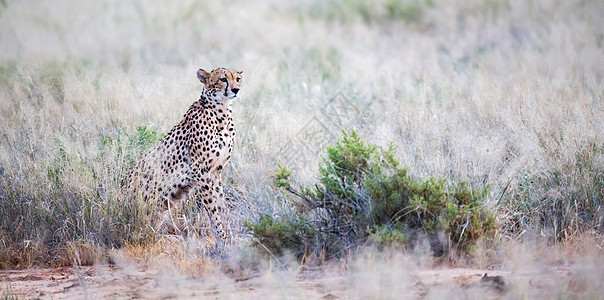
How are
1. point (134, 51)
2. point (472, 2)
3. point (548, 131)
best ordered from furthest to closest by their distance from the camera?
point (472, 2) < point (134, 51) < point (548, 131)

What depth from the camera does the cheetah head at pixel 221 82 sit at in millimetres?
5211

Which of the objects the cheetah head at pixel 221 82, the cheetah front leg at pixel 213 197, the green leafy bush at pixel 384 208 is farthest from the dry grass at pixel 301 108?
the cheetah head at pixel 221 82

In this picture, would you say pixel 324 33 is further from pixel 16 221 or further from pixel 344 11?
pixel 16 221

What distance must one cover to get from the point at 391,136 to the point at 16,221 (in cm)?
317

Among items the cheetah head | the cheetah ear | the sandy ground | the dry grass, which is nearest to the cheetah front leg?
the dry grass

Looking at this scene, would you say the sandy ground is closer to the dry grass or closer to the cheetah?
the dry grass

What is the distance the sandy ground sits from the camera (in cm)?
348

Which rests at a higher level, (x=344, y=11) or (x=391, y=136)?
(x=344, y=11)

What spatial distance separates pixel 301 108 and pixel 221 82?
7.66ft

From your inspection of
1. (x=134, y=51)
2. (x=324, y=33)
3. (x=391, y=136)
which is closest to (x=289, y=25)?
(x=324, y=33)

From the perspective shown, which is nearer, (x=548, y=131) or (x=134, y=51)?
(x=548, y=131)

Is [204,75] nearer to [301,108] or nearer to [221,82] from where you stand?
[221,82]

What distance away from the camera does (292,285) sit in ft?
12.2

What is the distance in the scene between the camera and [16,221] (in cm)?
498
